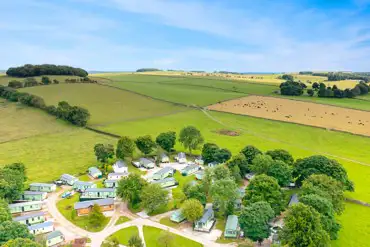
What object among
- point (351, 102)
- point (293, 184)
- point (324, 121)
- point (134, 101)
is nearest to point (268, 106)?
point (324, 121)

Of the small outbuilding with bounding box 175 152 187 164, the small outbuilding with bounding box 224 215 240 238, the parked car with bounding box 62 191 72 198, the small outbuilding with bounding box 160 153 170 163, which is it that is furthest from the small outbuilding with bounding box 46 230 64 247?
the small outbuilding with bounding box 175 152 187 164

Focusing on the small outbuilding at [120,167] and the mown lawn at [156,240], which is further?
the small outbuilding at [120,167]

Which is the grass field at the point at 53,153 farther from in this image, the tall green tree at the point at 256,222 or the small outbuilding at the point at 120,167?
the tall green tree at the point at 256,222

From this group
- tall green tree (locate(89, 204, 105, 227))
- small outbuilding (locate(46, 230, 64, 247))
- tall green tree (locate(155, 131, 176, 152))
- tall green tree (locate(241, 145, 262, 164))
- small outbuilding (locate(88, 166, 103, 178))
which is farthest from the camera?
tall green tree (locate(155, 131, 176, 152))

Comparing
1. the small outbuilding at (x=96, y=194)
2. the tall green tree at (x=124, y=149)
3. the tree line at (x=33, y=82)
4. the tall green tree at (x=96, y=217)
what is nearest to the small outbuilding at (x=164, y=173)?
the small outbuilding at (x=96, y=194)

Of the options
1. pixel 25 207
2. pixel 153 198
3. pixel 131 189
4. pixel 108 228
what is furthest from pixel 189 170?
pixel 25 207

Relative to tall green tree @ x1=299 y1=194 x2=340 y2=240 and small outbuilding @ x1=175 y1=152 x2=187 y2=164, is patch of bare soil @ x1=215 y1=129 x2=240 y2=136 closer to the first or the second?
small outbuilding @ x1=175 y1=152 x2=187 y2=164
